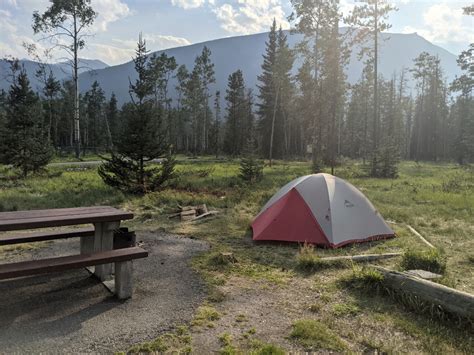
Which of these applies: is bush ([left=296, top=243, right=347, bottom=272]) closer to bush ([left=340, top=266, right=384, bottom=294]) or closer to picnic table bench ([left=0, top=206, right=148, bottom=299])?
bush ([left=340, top=266, right=384, bottom=294])

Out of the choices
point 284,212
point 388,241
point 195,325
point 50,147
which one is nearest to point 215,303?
point 195,325

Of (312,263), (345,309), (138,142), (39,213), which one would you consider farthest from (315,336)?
(138,142)

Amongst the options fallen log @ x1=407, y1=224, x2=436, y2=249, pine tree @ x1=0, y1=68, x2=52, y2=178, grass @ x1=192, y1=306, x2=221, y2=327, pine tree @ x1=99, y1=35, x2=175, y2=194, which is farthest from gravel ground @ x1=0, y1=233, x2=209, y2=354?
pine tree @ x1=0, y1=68, x2=52, y2=178

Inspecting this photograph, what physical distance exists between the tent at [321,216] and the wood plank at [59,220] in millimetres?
3356

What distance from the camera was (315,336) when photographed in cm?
344

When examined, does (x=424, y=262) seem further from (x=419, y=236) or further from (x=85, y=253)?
(x=85, y=253)

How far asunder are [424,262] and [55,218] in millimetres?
5154

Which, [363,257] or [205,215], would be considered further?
[205,215]

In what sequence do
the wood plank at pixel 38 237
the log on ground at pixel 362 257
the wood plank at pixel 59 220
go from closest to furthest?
the wood plank at pixel 59 220 < the wood plank at pixel 38 237 < the log on ground at pixel 362 257

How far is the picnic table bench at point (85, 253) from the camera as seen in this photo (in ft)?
12.0

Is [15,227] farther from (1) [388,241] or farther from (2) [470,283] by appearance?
(1) [388,241]

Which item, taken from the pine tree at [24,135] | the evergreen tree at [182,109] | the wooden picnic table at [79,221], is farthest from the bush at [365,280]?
the evergreen tree at [182,109]

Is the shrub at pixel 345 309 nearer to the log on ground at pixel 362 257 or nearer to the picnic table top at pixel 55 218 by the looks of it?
the log on ground at pixel 362 257

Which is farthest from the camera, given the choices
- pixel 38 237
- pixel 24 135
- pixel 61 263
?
pixel 24 135
